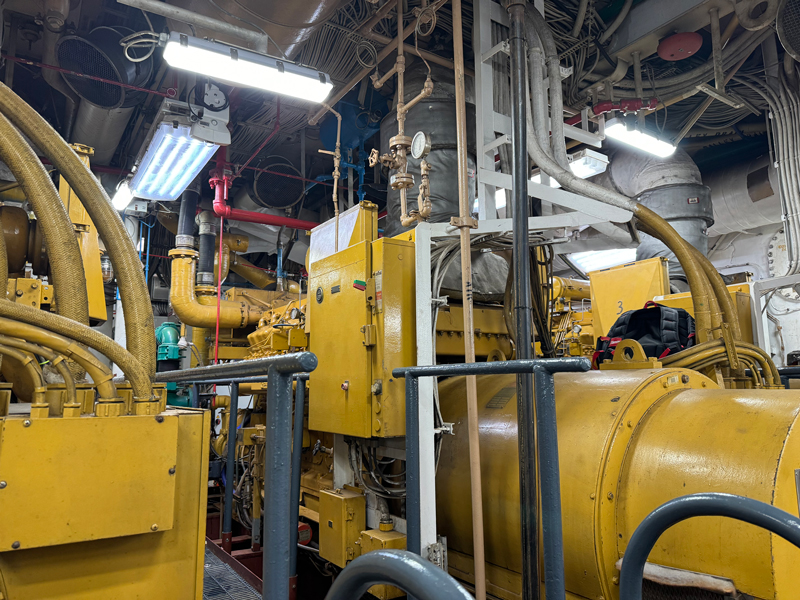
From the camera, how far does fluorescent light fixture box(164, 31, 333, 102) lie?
3.75m

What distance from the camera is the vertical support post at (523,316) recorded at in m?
2.43

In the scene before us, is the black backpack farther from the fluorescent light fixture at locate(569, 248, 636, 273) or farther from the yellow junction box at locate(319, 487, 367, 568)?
the fluorescent light fixture at locate(569, 248, 636, 273)

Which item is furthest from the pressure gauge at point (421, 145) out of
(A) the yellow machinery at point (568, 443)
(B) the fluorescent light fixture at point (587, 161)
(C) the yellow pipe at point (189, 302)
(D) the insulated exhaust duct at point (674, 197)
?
(C) the yellow pipe at point (189, 302)

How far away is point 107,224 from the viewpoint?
139 cm

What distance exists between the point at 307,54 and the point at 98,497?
4786 millimetres

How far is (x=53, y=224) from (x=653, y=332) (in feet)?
10.3

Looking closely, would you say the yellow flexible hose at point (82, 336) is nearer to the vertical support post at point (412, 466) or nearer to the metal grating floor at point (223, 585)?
the vertical support post at point (412, 466)

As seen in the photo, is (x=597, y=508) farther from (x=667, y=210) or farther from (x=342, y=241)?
(x=667, y=210)

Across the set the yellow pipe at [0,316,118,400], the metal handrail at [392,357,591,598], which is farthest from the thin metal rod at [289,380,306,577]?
the yellow pipe at [0,316,118,400]

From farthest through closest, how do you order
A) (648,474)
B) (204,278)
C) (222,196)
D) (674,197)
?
(204,278)
(222,196)
(674,197)
(648,474)

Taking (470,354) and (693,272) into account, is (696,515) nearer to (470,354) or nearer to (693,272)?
(470,354)

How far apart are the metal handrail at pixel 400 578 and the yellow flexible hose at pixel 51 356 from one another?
0.71m

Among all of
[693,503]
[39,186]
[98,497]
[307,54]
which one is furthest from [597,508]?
[307,54]

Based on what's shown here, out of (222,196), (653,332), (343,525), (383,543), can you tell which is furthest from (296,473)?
(222,196)
